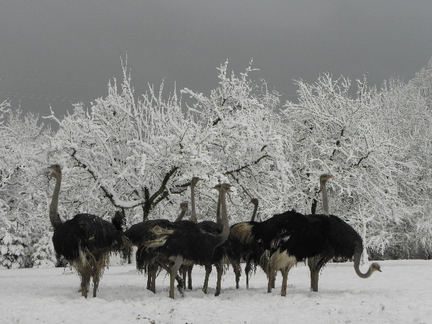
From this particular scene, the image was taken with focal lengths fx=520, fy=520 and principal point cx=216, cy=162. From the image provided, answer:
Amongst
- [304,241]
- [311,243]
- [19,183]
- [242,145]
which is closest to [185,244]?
[304,241]

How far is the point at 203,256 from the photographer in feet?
35.1

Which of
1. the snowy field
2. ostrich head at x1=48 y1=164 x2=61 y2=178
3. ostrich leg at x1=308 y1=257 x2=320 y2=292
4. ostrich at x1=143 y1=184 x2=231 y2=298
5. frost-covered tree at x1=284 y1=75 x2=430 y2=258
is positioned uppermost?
frost-covered tree at x1=284 y1=75 x2=430 y2=258

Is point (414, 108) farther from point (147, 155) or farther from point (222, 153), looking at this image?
point (147, 155)

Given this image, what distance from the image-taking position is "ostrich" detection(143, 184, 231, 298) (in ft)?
34.8


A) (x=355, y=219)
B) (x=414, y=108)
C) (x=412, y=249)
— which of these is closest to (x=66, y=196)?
(x=355, y=219)

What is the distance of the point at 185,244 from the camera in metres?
10.6

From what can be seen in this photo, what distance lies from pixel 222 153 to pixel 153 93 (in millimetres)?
4299

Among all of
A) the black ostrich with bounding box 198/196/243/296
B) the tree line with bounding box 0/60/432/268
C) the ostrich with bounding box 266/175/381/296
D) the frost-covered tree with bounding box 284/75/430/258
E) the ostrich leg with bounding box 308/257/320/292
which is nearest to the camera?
the ostrich with bounding box 266/175/381/296

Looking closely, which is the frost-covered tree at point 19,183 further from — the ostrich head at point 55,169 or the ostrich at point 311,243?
the ostrich at point 311,243

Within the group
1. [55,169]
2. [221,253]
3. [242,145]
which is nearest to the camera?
[221,253]

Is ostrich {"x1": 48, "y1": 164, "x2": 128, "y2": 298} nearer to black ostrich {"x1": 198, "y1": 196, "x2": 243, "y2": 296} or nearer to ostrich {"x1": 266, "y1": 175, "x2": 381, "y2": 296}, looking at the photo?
black ostrich {"x1": 198, "y1": 196, "x2": 243, "y2": 296}

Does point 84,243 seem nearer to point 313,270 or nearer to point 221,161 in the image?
point 313,270

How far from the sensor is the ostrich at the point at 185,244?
10.6 m

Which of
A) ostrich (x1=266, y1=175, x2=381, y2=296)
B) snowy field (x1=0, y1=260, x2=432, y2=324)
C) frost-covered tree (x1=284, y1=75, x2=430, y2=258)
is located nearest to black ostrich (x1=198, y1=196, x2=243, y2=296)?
snowy field (x1=0, y1=260, x2=432, y2=324)
